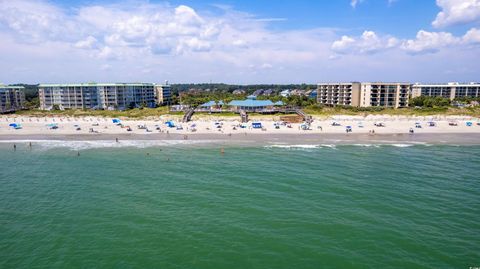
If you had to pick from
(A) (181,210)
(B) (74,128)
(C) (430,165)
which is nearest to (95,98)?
(B) (74,128)

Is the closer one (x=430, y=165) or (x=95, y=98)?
(x=430, y=165)

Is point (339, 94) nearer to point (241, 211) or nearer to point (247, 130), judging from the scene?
point (247, 130)

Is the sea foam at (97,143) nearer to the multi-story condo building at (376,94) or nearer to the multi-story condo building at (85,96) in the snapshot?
the multi-story condo building at (85,96)

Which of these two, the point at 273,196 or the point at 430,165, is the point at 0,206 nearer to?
the point at 273,196

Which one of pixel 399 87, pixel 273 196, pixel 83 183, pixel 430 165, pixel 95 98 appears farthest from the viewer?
pixel 95 98

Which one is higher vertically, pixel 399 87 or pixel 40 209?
pixel 399 87

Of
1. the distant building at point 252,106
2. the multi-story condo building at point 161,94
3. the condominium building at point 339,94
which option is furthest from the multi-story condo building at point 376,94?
the multi-story condo building at point 161,94

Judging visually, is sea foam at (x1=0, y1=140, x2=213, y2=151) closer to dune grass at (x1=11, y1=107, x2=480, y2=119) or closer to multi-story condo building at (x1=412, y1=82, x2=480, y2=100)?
dune grass at (x1=11, y1=107, x2=480, y2=119)
